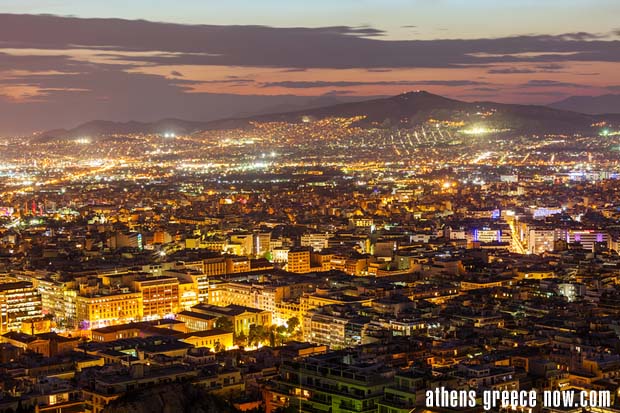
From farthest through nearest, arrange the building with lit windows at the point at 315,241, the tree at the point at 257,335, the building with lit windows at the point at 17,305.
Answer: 1. the building with lit windows at the point at 315,241
2. the building with lit windows at the point at 17,305
3. the tree at the point at 257,335

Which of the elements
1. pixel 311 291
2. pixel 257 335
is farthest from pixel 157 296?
pixel 257 335

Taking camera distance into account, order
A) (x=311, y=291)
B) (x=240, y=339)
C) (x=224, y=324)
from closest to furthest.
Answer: (x=240, y=339)
(x=224, y=324)
(x=311, y=291)

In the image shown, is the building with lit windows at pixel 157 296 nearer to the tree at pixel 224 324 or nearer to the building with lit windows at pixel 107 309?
the building with lit windows at pixel 107 309

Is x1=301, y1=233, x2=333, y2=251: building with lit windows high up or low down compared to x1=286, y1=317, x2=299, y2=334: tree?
up

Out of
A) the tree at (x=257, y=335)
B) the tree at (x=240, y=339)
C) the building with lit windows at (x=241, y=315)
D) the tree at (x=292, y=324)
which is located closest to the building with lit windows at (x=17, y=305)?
the building with lit windows at (x=241, y=315)

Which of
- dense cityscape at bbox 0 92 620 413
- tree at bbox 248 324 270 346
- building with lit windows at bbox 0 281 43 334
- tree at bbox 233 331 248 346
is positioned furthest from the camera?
building with lit windows at bbox 0 281 43 334

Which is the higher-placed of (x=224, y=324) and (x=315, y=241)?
(x=315, y=241)

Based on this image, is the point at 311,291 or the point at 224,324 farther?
the point at 311,291

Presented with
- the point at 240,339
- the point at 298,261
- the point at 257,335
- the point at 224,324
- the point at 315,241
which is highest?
the point at 315,241

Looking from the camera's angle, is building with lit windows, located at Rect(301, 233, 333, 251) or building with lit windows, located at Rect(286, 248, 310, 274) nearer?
building with lit windows, located at Rect(286, 248, 310, 274)

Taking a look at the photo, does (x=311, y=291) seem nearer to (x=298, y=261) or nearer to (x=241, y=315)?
(x=241, y=315)

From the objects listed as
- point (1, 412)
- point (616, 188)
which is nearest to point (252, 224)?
point (616, 188)

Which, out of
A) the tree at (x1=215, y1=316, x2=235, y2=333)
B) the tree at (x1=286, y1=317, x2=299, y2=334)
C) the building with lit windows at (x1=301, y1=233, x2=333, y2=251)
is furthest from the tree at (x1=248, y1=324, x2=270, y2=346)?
the building with lit windows at (x1=301, y1=233, x2=333, y2=251)

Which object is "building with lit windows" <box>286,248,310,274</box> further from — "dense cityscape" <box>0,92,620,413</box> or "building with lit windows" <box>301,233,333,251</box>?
"building with lit windows" <box>301,233,333,251</box>
